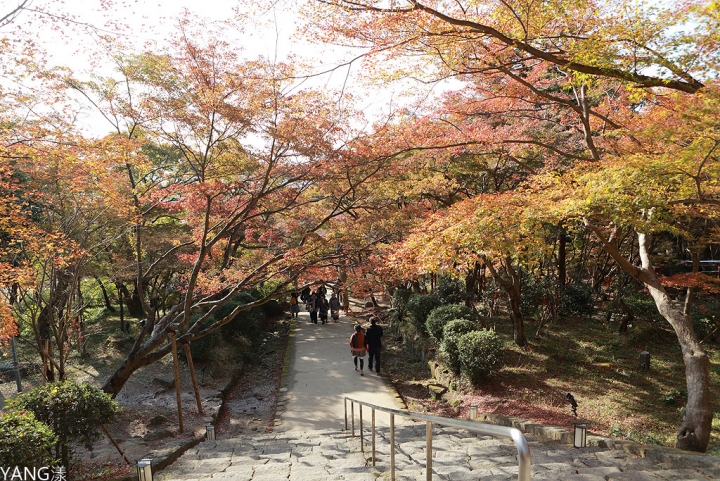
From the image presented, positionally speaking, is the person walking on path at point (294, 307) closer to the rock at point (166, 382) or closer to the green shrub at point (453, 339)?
the rock at point (166, 382)

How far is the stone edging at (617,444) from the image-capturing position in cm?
471

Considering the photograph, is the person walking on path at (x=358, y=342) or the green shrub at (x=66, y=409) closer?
the green shrub at (x=66, y=409)

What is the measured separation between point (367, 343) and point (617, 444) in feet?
21.4

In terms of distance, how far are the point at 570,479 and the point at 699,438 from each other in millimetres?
3132

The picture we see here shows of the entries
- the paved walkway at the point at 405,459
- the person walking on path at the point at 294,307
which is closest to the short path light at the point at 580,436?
the paved walkway at the point at 405,459

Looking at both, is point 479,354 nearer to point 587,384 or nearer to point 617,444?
point 587,384

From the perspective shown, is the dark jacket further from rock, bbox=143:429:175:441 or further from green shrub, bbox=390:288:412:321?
rock, bbox=143:429:175:441

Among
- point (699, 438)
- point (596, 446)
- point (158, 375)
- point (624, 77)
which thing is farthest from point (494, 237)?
point (158, 375)

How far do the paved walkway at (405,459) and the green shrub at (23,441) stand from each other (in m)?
1.27

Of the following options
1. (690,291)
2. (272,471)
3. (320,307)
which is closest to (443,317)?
(690,291)

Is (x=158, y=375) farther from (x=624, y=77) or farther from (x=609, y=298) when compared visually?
(x=609, y=298)

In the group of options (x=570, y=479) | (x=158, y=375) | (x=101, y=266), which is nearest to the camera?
(x=570, y=479)

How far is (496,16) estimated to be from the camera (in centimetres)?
601

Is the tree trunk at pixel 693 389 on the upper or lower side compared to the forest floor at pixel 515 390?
upper
